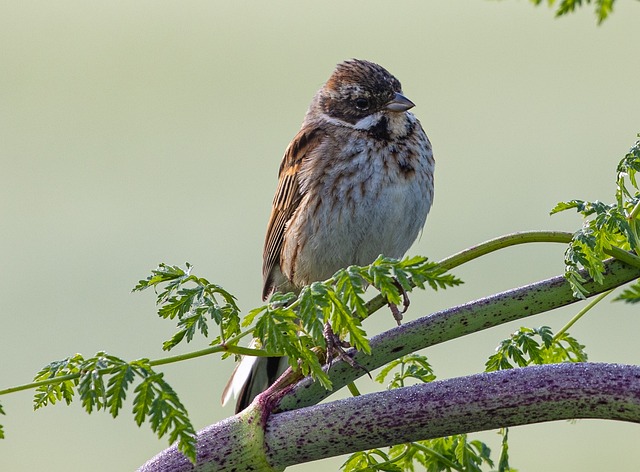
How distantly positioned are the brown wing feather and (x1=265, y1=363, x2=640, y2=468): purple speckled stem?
96.3 inches

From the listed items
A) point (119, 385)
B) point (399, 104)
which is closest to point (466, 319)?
point (119, 385)

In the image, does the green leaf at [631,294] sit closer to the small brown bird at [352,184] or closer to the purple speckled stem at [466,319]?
the purple speckled stem at [466,319]

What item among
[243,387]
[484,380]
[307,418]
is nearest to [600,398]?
[484,380]

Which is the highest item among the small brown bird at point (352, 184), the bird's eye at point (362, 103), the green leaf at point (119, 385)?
the bird's eye at point (362, 103)

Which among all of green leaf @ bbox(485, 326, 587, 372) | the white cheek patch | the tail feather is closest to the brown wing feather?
the white cheek patch

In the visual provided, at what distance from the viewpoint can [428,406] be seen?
150 cm

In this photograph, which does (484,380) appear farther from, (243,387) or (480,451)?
(243,387)

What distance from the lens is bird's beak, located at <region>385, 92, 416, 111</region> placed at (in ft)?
12.6

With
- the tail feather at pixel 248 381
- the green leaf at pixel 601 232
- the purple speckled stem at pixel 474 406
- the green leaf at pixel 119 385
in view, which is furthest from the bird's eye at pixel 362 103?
the green leaf at pixel 119 385

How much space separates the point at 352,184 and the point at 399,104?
0.40 m

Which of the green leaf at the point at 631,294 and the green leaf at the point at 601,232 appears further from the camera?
the green leaf at the point at 631,294

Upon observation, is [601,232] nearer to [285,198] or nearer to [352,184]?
[352,184]

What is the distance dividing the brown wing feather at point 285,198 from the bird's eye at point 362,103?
0.64ft

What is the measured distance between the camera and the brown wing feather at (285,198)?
4.01 metres
